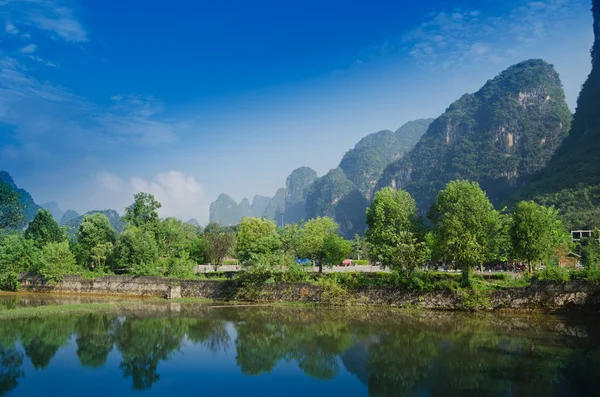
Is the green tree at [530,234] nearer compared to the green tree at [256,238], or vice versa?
the green tree at [530,234]

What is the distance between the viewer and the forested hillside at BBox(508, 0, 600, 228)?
84875 millimetres

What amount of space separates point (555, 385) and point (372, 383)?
19.3 ft

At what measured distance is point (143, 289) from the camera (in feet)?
128

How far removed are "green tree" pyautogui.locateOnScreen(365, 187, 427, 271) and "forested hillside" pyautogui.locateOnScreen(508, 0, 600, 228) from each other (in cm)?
A: 5908

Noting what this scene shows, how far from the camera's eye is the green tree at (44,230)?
51.6 meters

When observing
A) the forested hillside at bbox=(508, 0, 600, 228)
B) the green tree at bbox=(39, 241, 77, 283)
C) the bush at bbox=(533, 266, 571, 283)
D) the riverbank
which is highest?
the forested hillside at bbox=(508, 0, 600, 228)

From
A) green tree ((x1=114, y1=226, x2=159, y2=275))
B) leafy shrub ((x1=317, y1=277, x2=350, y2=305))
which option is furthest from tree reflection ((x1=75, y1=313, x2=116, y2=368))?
green tree ((x1=114, y1=226, x2=159, y2=275))

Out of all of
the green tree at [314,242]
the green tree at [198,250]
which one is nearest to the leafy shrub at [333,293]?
the green tree at [314,242]

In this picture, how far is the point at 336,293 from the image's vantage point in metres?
31.9

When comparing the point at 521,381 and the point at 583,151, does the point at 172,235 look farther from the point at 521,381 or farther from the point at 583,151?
the point at 583,151

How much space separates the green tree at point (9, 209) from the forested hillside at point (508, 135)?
14686 centimetres

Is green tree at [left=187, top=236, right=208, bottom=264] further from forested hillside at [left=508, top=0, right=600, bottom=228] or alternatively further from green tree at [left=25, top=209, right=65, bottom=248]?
forested hillside at [left=508, top=0, right=600, bottom=228]

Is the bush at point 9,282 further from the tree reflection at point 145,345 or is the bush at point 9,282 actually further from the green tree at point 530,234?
the green tree at point 530,234

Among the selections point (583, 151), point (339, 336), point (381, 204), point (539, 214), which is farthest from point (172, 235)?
point (583, 151)
